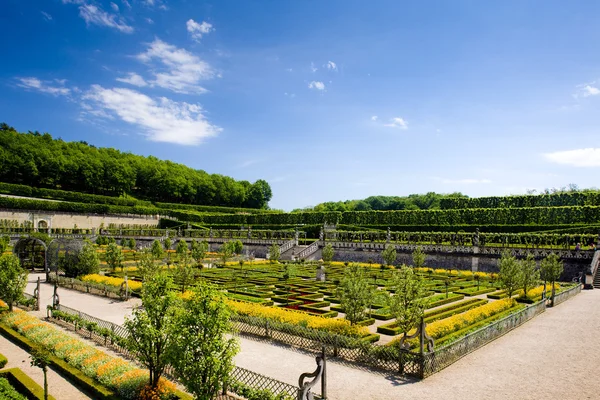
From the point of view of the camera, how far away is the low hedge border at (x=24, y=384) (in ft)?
38.2

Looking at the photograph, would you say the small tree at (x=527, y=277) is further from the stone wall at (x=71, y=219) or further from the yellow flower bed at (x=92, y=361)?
the stone wall at (x=71, y=219)

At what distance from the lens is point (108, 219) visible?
282ft

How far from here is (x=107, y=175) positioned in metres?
104

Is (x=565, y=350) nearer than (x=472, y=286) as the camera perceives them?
Yes

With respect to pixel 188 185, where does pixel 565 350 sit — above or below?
below

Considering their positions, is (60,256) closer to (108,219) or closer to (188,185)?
(108,219)

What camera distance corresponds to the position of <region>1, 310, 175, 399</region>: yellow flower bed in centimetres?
1201

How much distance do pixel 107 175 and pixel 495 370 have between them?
4177 inches

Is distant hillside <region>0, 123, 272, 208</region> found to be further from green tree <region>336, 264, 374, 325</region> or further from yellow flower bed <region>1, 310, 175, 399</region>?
green tree <region>336, 264, 374, 325</region>

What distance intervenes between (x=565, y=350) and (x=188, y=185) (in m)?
112

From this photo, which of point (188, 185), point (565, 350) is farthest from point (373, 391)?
point (188, 185)

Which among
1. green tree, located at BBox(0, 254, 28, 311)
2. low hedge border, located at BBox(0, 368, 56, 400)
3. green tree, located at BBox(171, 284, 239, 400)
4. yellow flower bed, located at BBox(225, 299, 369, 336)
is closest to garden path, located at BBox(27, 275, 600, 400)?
yellow flower bed, located at BBox(225, 299, 369, 336)

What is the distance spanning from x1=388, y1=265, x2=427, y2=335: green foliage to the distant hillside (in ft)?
311

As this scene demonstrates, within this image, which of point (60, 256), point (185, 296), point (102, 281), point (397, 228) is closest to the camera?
point (185, 296)
